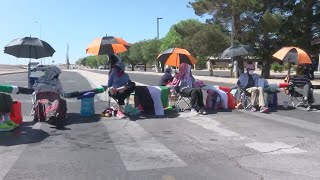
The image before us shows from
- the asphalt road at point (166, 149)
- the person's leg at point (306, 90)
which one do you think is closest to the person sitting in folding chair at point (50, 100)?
the asphalt road at point (166, 149)

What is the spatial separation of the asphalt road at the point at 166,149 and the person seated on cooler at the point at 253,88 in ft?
4.14

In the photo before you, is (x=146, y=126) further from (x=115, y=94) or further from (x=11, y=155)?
(x=11, y=155)

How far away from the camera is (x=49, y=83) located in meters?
11.3

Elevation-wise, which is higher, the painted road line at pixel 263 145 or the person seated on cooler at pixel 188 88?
the person seated on cooler at pixel 188 88

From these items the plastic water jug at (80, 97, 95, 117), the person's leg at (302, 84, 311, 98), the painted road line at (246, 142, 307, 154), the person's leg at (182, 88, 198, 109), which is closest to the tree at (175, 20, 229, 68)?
the person's leg at (302, 84, 311, 98)

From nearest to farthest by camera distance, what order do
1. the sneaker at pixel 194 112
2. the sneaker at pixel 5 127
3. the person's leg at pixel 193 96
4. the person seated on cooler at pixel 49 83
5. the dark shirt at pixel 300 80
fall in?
the sneaker at pixel 5 127, the person seated on cooler at pixel 49 83, the sneaker at pixel 194 112, the person's leg at pixel 193 96, the dark shirt at pixel 300 80

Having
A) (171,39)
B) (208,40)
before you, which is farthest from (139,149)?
(171,39)

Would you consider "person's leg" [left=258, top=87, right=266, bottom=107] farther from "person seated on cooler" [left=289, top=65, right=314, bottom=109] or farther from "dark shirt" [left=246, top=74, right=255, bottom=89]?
"person seated on cooler" [left=289, top=65, right=314, bottom=109]

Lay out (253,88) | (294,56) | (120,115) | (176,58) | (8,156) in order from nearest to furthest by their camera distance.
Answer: (8,156) < (120,115) < (253,88) < (294,56) < (176,58)

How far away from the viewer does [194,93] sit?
12242 mm

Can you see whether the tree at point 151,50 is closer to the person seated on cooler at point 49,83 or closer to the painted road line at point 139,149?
the person seated on cooler at point 49,83

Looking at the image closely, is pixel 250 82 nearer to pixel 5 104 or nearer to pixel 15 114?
pixel 15 114

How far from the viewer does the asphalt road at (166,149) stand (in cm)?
624

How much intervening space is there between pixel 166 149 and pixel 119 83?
15.0ft
